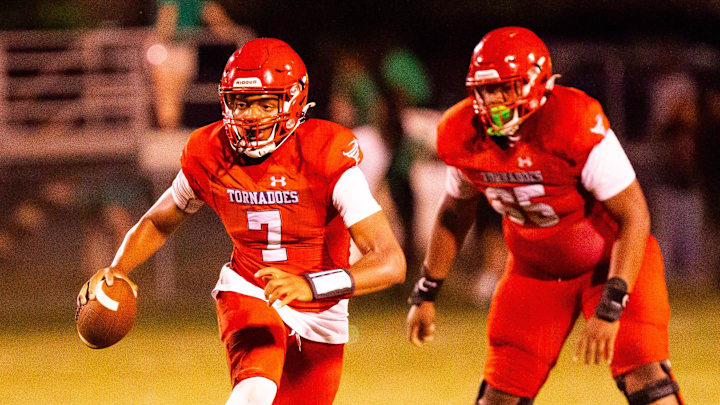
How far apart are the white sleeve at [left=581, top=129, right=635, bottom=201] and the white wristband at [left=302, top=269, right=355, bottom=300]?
109 centimetres

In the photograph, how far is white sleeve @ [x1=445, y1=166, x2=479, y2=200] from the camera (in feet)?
15.3

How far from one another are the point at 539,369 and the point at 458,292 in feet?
19.6

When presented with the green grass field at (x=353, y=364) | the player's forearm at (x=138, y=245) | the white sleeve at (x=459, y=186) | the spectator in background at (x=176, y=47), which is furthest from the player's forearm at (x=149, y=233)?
the spectator in background at (x=176, y=47)

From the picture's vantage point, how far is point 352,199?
162 inches

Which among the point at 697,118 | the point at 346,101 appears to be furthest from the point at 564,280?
the point at 697,118

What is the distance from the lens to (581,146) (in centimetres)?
427

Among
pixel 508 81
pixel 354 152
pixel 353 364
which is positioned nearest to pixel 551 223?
pixel 508 81

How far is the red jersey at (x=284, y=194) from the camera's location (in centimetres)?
423

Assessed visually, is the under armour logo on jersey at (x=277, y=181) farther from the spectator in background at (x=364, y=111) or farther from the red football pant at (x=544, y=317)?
the spectator in background at (x=364, y=111)

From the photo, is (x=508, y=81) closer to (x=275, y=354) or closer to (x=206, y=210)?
(x=275, y=354)

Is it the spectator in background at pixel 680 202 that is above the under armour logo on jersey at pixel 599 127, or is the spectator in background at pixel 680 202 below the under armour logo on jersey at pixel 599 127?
below

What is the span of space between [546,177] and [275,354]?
1.27 meters

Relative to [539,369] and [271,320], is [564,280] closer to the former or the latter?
[539,369]

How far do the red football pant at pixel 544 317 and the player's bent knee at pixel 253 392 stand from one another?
109cm
